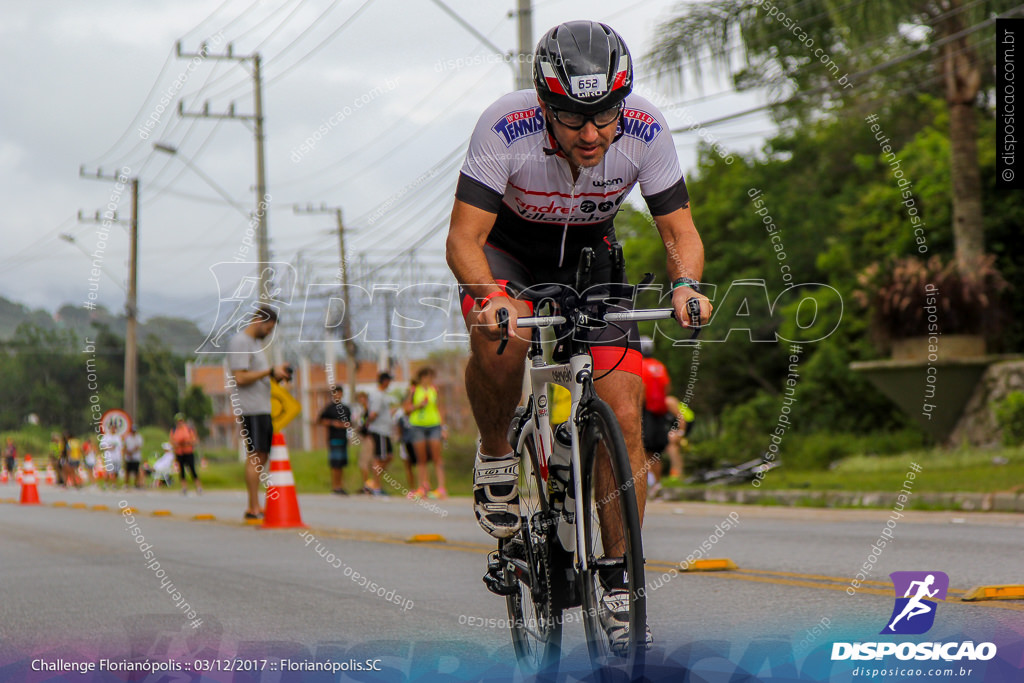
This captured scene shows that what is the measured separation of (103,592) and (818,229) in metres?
22.9

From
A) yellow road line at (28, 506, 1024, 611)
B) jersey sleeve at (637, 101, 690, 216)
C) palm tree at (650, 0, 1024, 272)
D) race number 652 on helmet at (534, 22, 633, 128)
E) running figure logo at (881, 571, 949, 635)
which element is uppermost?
palm tree at (650, 0, 1024, 272)

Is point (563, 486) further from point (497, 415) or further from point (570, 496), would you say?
point (497, 415)

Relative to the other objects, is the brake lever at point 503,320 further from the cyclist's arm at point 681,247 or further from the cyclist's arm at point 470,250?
the cyclist's arm at point 681,247

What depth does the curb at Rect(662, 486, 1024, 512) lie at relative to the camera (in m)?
10.8

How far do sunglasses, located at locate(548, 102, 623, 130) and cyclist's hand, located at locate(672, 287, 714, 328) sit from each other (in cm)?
55

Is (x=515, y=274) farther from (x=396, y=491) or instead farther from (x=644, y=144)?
(x=396, y=491)

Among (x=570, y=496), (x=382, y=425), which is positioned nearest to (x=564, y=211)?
(x=570, y=496)

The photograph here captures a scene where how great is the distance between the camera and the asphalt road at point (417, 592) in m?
4.62

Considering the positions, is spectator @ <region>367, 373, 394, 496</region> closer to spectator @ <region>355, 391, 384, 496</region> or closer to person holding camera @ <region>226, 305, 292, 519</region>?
spectator @ <region>355, 391, 384, 496</region>

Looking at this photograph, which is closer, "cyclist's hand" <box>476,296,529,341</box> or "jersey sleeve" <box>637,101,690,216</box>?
"cyclist's hand" <box>476,296,529,341</box>

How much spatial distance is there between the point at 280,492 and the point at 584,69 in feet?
26.2

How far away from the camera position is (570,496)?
12.2 ft

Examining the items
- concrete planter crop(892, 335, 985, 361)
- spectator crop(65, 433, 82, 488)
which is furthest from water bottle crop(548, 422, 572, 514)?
spectator crop(65, 433, 82, 488)

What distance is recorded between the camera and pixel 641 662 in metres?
3.26
